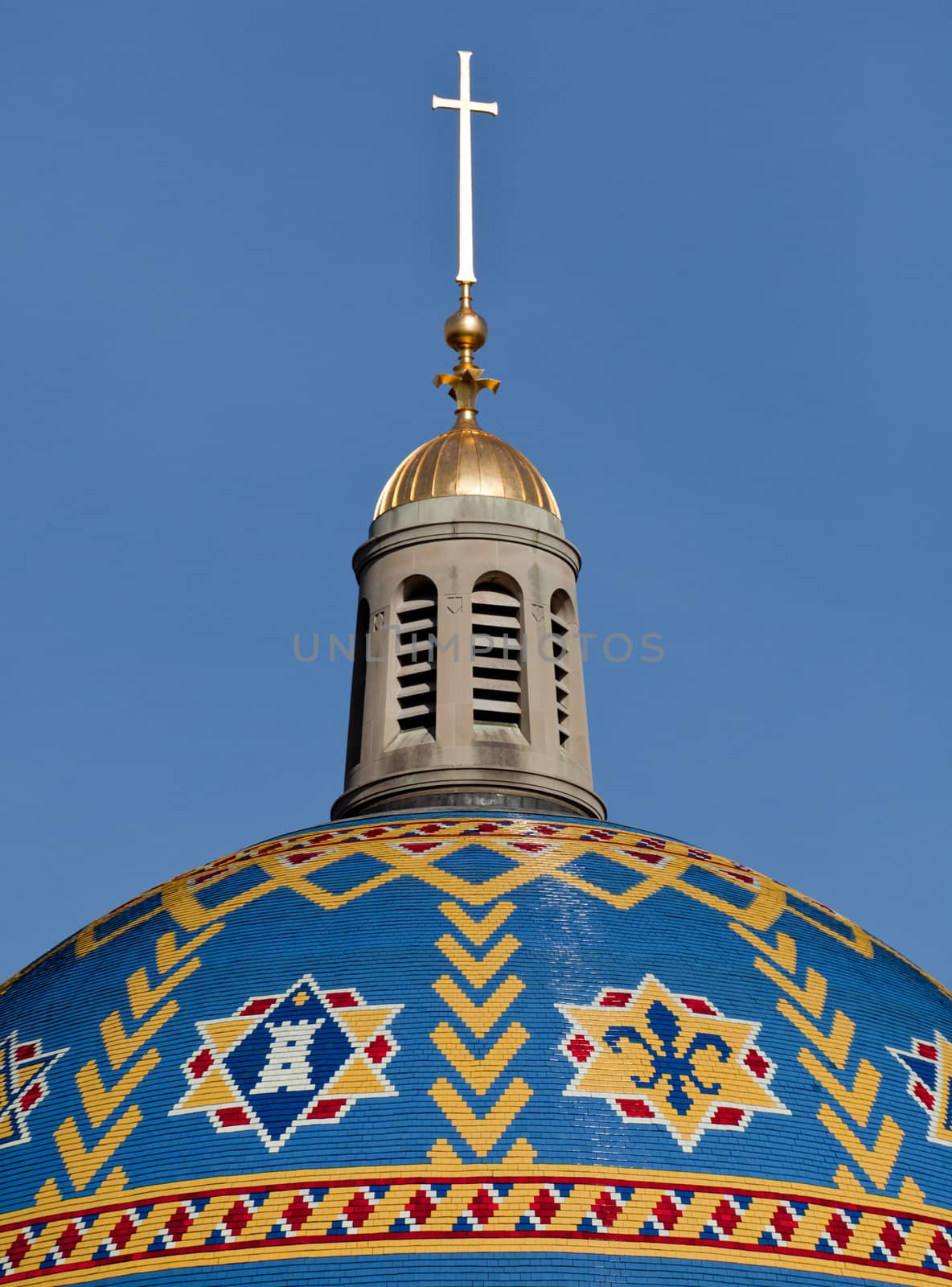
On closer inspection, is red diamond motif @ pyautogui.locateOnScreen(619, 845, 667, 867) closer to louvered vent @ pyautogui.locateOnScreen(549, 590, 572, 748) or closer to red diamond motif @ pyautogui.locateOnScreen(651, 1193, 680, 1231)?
louvered vent @ pyautogui.locateOnScreen(549, 590, 572, 748)

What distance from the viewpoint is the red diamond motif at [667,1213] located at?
1967 cm

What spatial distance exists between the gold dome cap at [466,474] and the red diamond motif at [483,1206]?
11365 millimetres

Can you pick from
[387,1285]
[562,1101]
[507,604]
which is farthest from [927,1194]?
[507,604]

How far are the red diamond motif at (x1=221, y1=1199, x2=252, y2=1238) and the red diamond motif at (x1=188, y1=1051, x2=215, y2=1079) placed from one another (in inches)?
64.6

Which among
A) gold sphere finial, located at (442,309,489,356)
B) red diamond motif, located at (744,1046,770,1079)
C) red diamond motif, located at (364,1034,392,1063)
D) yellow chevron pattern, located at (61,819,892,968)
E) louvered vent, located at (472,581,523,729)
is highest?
gold sphere finial, located at (442,309,489,356)

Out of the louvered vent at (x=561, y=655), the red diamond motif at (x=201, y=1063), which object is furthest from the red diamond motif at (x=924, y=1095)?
the louvered vent at (x=561, y=655)

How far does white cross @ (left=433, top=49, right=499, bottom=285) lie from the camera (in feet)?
105

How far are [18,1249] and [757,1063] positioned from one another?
6364 mm

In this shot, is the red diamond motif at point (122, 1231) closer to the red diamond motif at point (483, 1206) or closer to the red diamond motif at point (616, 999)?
the red diamond motif at point (483, 1206)

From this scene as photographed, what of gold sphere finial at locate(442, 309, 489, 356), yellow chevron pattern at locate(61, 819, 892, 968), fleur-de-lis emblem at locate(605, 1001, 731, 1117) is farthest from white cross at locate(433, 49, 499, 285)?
fleur-de-lis emblem at locate(605, 1001, 731, 1117)

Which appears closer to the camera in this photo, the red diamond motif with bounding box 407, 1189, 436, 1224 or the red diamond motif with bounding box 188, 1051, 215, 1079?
the red diamond motif with bounding box 407, 1189, 436, 1224

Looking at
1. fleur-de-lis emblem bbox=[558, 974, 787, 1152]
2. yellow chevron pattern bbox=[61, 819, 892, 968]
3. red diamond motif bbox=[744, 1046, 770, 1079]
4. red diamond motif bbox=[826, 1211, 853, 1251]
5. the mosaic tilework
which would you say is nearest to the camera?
the mosaic tilework

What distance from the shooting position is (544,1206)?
19.6 metres

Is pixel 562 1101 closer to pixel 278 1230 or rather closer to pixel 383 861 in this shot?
pixel 278 1230
